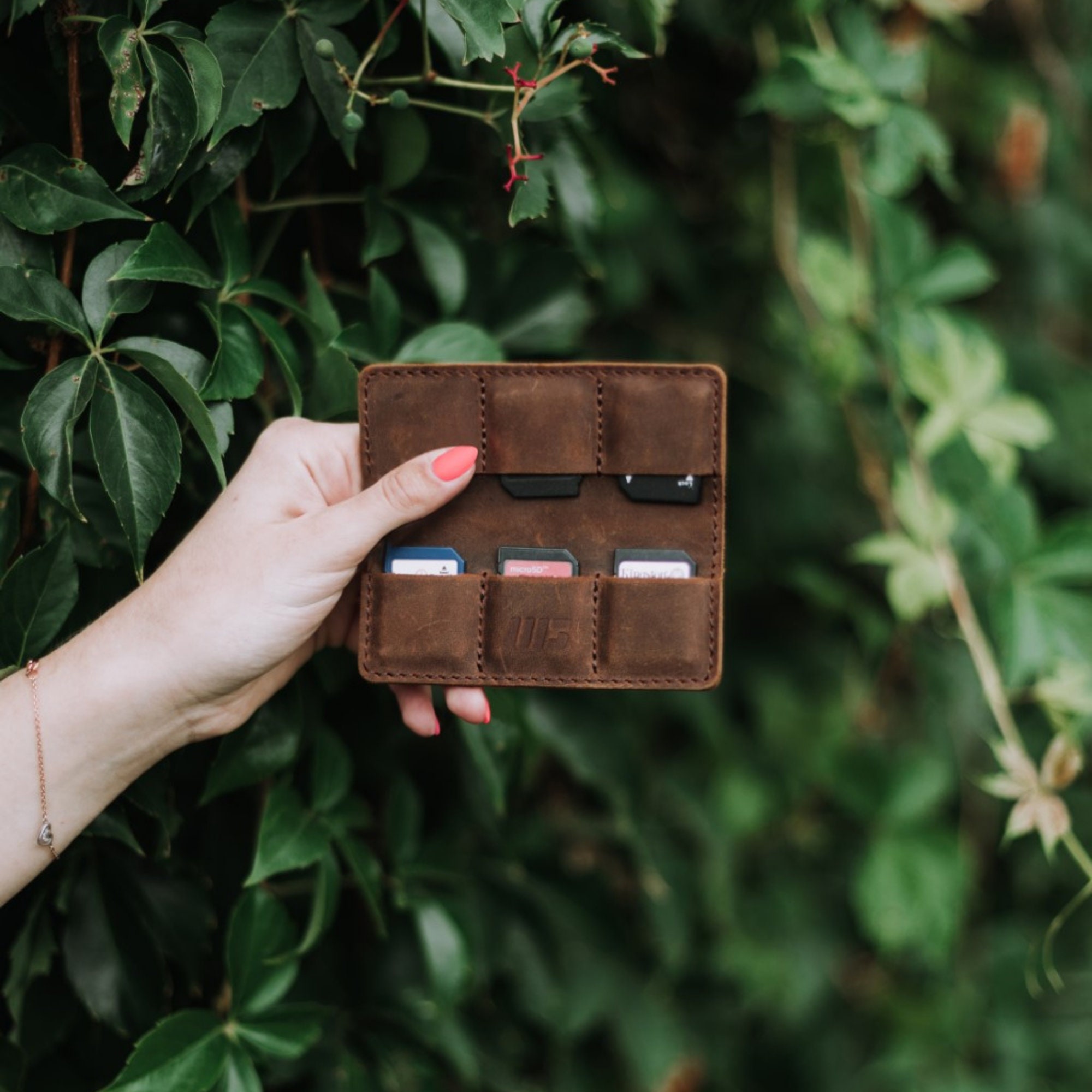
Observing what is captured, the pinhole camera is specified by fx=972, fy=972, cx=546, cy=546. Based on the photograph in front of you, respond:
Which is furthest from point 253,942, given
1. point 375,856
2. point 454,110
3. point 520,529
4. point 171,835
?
point 454,110

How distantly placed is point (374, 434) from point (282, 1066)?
0.60 metres

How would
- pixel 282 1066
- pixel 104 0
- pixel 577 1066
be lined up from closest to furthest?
pixel 104 0
pixel 282 1066
pixel 577 1066

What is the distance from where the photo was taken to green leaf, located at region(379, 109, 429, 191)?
2.48ft

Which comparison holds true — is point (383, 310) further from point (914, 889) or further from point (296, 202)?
point (914, 889)

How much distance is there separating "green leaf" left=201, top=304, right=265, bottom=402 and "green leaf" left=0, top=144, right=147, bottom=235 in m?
0.08

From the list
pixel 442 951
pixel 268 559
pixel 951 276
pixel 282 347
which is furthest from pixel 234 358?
pixel 951 276

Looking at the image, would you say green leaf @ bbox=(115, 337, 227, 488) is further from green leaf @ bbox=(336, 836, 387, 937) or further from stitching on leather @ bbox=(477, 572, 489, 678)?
green leaf @ bbox=(336, 836, 387, 937)

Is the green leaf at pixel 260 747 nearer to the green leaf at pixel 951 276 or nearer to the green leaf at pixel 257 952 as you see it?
the green leaf at pixel 257 952

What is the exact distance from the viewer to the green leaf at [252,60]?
2.11 feet

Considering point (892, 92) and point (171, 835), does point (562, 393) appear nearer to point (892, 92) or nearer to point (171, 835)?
point (171, 835)

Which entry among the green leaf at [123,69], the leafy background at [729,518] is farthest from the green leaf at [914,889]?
the green leaf at [123,69]

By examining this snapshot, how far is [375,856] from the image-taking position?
94cm

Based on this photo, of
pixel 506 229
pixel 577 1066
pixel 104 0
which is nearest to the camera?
pixel 104 0

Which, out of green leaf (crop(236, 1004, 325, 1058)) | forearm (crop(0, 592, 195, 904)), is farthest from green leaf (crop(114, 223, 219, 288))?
green leaf (crop(236, 1004, 325, 1058))
